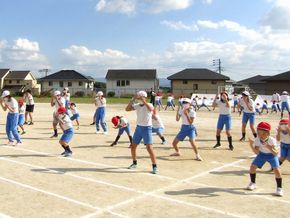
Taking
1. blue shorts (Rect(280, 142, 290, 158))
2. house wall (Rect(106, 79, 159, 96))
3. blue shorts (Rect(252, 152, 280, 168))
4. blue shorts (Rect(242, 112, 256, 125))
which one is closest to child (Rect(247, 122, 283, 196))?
blue shorts (Rect(252, 152, 280, 168))

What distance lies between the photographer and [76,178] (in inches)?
322

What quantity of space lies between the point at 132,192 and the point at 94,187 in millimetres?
833

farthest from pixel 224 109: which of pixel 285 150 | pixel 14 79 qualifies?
pixel 14 79

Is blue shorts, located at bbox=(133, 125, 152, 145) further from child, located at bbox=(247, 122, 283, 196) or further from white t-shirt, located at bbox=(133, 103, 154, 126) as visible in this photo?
child, located at bbox=(247, 122, 283, 196)

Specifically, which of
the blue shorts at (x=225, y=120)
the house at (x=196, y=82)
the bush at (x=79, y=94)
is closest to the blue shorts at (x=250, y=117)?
the blue shorts at (x=225, y=120)

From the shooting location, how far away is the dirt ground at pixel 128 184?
243 inches

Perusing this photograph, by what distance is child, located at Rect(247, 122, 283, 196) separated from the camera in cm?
702

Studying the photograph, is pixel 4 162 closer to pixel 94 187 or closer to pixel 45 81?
pixel 94 187

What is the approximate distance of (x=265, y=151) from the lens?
283 inches

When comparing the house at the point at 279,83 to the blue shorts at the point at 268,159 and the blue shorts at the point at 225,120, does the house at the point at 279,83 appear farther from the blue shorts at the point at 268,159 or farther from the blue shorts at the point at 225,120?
the blue shorts at the point at 268,159

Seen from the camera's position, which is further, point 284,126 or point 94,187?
point 284,126

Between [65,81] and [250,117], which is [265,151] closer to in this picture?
[250,117]

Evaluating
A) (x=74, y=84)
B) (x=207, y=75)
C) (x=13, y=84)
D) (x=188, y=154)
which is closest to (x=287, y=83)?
(x=207, y=75)

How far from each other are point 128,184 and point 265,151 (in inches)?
110
